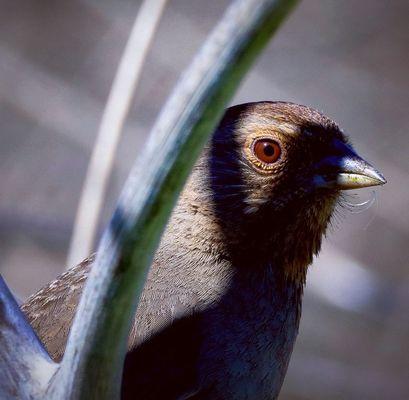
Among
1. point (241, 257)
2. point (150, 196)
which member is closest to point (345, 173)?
point (241, 257)

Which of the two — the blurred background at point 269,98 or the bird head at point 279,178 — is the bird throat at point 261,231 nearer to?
the bird head at point 279,178

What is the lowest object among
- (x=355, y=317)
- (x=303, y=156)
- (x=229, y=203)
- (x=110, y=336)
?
(x=355, y=317)

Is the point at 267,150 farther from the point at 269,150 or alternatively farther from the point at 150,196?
the point at 150,196

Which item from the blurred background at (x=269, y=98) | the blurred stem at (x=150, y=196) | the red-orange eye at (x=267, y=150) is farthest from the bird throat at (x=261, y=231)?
the blurred background at (x=269, y=98)

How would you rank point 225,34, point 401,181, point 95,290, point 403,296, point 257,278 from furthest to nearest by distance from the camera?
point 401,181, point 403,296, point 257,278, point 95,290, point 225,34

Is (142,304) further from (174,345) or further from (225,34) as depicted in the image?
(225,34)

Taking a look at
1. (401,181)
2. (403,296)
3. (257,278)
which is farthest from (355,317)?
(257,278)
